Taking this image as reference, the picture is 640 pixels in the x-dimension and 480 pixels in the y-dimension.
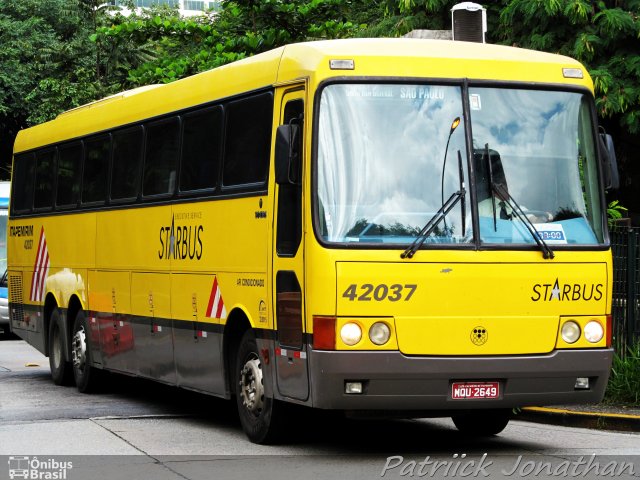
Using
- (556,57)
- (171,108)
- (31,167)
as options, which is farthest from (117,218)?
(556,57)

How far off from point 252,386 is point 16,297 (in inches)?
351

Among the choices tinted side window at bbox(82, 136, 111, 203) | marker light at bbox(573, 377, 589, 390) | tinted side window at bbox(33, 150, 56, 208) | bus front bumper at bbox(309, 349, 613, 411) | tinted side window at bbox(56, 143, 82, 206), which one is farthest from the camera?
tinted side window at bbox(33, 150, 56, 208)

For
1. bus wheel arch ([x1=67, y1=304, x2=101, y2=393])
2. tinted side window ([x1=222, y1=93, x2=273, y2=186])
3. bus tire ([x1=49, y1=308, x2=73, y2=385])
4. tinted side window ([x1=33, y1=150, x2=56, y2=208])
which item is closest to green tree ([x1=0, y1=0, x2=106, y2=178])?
tinted side window ([x1=33, y1=150, x2=56, y2=208])

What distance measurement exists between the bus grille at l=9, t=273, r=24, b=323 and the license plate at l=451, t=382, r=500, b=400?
10390mm

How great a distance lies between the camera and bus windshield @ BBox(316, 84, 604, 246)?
10430mm

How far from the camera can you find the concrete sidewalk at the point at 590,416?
12891 mm

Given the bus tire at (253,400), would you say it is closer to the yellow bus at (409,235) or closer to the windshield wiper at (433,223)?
the yellow bus at (409,235)

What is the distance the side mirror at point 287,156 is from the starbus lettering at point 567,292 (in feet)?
6.81

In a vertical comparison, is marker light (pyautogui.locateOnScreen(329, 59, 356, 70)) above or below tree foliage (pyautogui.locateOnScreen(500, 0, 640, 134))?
below

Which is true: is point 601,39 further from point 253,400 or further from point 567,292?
point 253,400

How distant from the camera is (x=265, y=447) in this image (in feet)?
37.3

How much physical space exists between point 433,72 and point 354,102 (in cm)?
70

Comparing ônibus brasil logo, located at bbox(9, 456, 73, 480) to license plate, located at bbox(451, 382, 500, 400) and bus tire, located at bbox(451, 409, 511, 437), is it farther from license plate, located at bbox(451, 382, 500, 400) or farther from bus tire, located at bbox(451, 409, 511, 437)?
bus tire, located at bbox(451, 409, 511, 437)

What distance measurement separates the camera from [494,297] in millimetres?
10516
